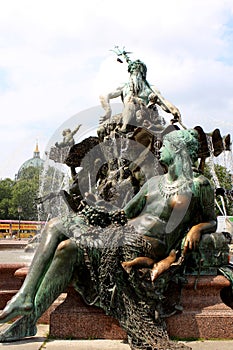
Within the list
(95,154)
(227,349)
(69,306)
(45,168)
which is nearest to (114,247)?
(69,306)

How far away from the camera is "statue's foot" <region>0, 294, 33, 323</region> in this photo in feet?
12.0

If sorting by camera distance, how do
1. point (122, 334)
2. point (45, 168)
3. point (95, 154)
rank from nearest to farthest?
1. point (122, 334)
2. point (95, 154)
3. point (45, 168)

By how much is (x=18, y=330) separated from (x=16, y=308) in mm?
236

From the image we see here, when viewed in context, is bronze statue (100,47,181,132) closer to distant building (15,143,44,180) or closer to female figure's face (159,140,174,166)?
female figure's face (159,140,174,166)

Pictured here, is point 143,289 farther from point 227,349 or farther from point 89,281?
point 227,349

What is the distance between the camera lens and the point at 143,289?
13.0 feet

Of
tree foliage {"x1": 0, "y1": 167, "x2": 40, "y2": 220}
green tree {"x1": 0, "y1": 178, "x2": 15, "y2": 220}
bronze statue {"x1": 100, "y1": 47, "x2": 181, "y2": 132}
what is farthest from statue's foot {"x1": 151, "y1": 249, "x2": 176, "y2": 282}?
green tree {"x1": 0, "y1": 178, "x2": 15, "y2": 220}

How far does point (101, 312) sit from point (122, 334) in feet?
0.85

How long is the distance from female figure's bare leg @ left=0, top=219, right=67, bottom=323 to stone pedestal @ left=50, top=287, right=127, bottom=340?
43cm

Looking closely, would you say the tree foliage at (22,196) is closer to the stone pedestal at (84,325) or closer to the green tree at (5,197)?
the green tree at (5,197)

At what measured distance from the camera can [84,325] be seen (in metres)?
4.10

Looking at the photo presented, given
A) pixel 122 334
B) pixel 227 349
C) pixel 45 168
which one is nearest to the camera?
pixel 227 349

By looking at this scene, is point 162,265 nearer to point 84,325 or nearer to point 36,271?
point 84,325

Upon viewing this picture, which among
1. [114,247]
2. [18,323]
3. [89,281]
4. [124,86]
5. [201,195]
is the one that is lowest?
[18,323]
